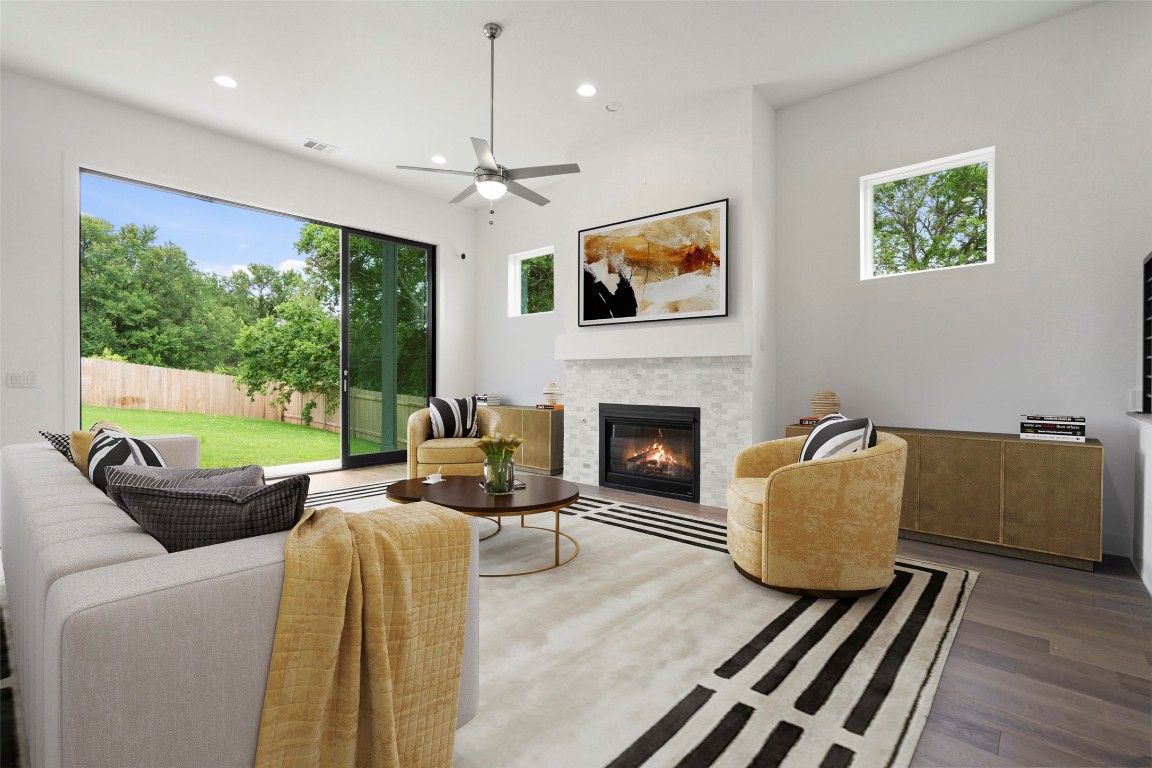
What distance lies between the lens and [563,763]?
148cm

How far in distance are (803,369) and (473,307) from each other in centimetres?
430

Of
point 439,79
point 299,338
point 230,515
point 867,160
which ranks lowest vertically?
point 230,515

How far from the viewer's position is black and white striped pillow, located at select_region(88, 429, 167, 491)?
1.89 metres

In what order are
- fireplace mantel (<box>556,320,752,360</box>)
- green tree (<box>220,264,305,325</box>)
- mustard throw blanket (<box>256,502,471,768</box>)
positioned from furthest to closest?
1. green tree (<box>220,264,305,325</box>)
2. fireplace mantel (<box>556,320,752,360</box>)
3. mustard throw blanket (<box>256,502,471,768</box>)

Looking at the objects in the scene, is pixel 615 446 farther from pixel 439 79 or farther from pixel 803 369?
pixel 439 79

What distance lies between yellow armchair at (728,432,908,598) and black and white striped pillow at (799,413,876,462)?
12 cm

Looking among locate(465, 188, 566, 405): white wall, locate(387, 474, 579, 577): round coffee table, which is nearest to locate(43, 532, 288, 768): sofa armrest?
locate(387, 474, 579, 577): round coffee table

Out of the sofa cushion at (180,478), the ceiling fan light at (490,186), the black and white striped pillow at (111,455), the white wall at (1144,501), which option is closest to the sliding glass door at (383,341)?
the ceiling fan light at (490,186)

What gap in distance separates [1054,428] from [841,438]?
4.79ft

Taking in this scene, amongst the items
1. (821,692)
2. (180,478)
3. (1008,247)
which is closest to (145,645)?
(180,478)

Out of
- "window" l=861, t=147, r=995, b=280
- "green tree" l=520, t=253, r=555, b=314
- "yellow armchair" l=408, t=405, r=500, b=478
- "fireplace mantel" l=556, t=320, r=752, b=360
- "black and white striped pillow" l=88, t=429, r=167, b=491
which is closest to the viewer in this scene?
"black and white striped pillow" l=88, t=429, r=167, b=491

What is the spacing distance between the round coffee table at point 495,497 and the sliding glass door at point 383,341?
3.00 metres

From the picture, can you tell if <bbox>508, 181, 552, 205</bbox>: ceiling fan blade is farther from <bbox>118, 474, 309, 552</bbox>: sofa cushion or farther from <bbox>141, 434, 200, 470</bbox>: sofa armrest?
<bbox>118, 474, 309, 552</bbox>: sofa cushion

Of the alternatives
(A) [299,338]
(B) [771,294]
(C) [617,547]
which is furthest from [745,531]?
(A) [299,338]
